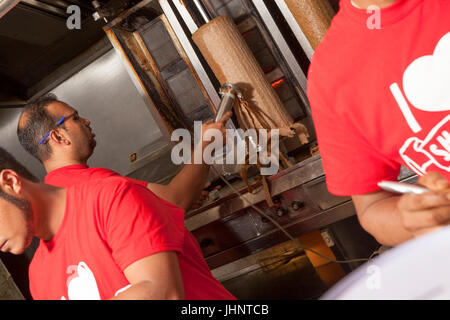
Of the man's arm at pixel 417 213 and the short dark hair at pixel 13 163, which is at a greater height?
the short dark hair at pixel 13 163

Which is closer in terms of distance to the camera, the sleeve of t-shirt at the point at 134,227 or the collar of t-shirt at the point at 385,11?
the collar of t-shirt at the point at 385,11

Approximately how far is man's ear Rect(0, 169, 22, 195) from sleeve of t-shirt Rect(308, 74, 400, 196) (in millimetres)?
904

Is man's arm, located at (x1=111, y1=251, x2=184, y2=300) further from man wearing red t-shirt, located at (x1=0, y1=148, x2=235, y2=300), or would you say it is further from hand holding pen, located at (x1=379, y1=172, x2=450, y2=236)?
→ hand holding pen, located at (x1=379, y1=172, x2=450, y2=236)

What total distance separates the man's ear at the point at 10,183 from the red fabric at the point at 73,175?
446mm

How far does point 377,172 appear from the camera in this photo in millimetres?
819

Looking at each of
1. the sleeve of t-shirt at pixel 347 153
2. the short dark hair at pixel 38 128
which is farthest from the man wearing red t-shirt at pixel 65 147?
the sleeve of t-shirt at pixel 347 153

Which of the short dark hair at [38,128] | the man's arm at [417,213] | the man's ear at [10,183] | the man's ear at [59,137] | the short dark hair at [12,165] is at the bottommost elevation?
the man's arm at [417,213]

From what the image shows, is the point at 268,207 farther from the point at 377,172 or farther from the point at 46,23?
the point at 46,23

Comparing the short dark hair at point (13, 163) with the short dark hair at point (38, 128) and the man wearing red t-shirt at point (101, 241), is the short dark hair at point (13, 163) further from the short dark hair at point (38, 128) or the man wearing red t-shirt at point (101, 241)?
the man wearing red t-shirt at point (101, 241)

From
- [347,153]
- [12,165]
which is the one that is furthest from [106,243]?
Answer: [12,165]

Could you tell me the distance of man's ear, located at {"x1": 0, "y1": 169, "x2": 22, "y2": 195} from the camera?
3.69ft

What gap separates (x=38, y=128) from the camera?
1.72m

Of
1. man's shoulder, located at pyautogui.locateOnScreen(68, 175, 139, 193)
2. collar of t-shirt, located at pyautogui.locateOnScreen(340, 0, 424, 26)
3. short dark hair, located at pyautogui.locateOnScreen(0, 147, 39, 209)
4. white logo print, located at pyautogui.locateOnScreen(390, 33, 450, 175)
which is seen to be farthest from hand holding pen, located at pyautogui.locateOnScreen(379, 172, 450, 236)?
short dark hair, located at pyautogui.locateOnScreen(0, 147, 39, 209)

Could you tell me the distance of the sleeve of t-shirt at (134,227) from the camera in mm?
971
